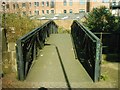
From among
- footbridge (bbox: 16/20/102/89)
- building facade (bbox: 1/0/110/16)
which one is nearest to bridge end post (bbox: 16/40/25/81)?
footbridge (bbox: 16/20/102/89)

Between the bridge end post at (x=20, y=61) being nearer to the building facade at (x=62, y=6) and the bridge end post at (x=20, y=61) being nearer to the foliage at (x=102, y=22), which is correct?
the foliage at (x=102, y=22)

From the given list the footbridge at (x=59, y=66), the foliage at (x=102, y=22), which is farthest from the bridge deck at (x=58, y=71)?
the foliage at (x=102, y=22)

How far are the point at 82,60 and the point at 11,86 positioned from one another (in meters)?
2.62

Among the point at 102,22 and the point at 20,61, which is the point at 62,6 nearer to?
the point at 102,22

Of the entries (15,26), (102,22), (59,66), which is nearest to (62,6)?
(102,22)

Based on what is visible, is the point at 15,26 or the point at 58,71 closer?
the point at 58,71

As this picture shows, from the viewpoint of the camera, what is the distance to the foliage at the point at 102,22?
16.7 meters

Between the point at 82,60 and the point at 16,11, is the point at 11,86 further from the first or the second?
the point at 16,11

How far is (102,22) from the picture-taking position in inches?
676

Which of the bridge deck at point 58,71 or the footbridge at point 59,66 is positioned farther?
the bridge deck at point 58,71

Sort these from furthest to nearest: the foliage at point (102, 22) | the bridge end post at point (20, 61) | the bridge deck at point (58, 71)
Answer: the foliage at point (102, 22), the bridge deck at point (58, 71), the bridge end post at point (20, 61)

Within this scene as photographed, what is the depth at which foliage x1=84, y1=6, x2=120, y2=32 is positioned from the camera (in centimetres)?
1670

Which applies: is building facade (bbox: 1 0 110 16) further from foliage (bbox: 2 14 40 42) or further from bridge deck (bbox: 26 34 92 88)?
bridge deck (bbox: 26 34 92 88)

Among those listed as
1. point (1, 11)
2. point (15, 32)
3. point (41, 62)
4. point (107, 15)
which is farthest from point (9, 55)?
point (107, 15)
